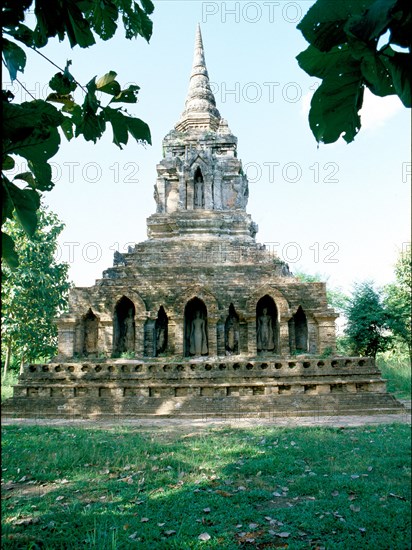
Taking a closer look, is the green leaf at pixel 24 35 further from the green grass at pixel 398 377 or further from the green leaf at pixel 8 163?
the green grass at pixel 398 377

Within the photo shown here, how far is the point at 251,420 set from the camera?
41.2 ft

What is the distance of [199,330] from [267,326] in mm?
2431

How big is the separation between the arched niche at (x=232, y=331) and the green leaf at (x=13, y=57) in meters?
14.8

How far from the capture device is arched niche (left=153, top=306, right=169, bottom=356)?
1656cm

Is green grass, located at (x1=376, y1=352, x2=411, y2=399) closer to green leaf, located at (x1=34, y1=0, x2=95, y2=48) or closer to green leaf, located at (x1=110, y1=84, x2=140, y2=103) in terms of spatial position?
green leaf, located at (x1=110, y1=84, x2=140, y2=103)

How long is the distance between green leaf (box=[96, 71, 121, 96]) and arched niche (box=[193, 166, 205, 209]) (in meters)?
18.8

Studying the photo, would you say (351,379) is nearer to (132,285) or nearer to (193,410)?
(193,410)

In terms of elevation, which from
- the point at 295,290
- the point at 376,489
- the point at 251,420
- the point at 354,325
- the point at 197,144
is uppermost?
the point at 197,144

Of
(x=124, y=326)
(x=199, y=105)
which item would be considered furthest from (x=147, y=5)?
(x=199, y=105)

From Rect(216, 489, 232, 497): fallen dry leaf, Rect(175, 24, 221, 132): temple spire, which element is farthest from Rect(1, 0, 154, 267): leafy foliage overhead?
Rect(175, 24, 221, 132): temple spire

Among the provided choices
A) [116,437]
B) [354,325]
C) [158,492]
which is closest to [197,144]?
[354,325]

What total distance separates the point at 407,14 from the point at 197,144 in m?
21.6

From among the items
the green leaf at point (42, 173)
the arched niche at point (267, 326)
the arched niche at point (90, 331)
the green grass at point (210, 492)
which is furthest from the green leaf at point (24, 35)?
the arched niche at point (90, 331)

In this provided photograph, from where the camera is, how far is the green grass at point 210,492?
418 cm
